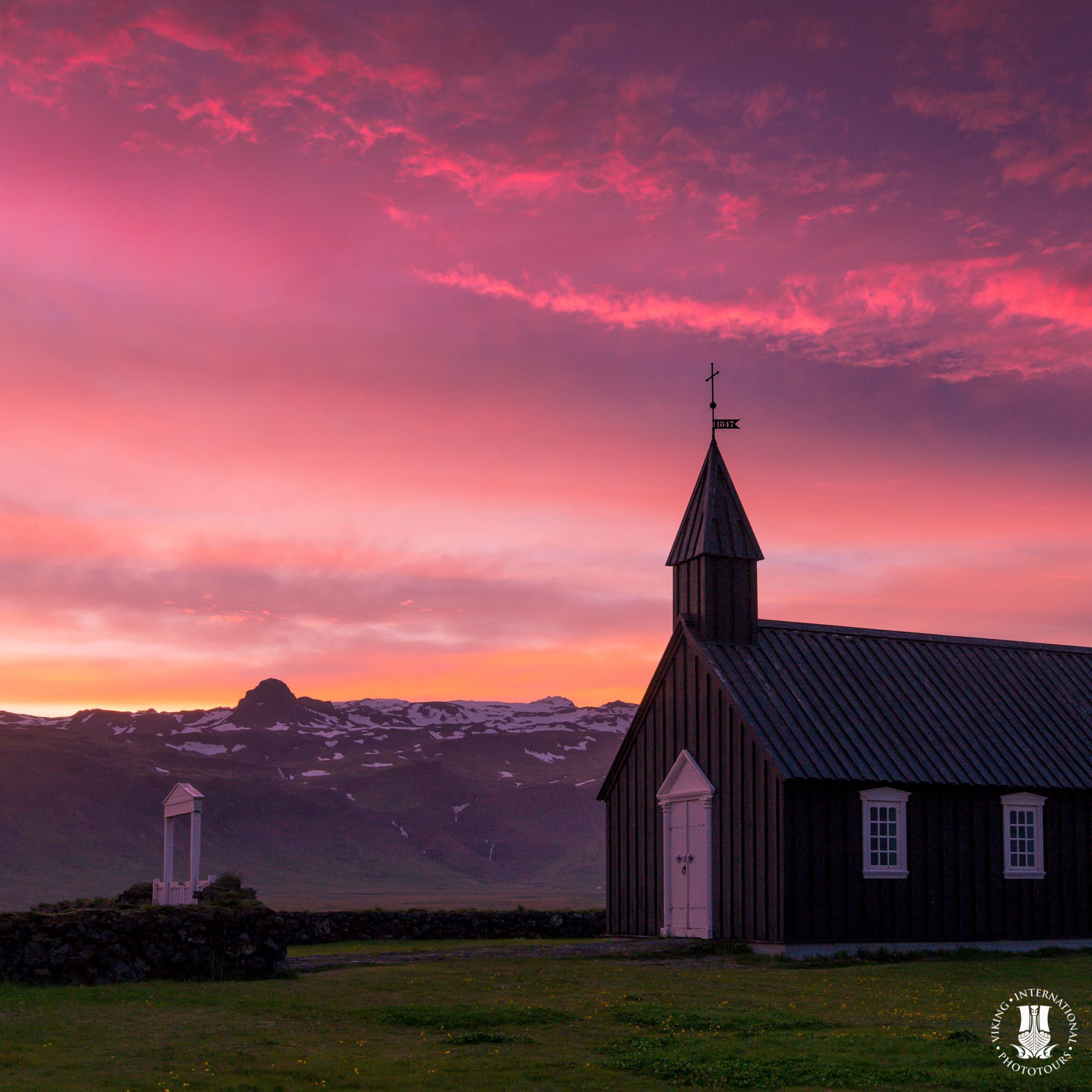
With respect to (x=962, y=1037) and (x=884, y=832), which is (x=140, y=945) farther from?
(x=884, y=832)

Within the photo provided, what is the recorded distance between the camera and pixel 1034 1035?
15.3 m

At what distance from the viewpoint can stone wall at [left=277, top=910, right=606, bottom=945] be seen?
107ft

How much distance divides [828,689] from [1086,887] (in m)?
7.75

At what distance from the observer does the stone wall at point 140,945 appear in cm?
2017

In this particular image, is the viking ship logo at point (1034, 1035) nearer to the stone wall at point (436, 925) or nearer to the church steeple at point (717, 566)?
the church steeple at point (717, 566)

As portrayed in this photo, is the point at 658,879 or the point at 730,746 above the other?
the point at 730,746

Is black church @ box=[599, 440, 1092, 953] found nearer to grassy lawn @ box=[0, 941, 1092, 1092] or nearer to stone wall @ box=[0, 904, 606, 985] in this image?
grassy lawn @ box=[0, 941, 1092, 1092]

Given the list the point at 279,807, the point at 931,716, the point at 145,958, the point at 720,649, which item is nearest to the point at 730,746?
the point at 720,649

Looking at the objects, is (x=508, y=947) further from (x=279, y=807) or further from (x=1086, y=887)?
(x=279, y=807)

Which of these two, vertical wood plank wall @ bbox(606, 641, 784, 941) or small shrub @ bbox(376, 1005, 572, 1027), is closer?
small shrub @ bbox(376, 1005, 572, 1027)

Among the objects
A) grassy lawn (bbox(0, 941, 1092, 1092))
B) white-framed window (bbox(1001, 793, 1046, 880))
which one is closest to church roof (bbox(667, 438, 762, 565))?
white-framed window (bbox(1001, 793, 1046, 880))

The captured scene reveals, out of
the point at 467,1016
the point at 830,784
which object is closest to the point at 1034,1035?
the point at 467,1016

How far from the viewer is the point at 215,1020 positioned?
16.8m

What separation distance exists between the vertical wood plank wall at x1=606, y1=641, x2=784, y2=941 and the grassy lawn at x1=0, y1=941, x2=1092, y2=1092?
4.86m
